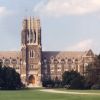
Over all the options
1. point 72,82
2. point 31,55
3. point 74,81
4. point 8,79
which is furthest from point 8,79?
point 31,55

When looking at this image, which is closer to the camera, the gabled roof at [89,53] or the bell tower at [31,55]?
the bell tower at [31,55]

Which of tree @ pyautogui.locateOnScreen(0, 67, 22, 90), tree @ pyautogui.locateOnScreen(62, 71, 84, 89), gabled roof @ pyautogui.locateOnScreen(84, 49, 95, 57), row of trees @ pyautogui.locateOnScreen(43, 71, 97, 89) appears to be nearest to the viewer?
row of trees @ pyautogui.locateOnScreen(43, 71, 97, 89)

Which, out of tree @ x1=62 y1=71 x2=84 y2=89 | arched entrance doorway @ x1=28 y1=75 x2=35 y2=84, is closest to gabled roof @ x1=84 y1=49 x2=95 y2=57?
arched entrance doorway @ x1=28 y1=75 x2=35 y2=84

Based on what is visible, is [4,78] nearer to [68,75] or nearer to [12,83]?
[12,83]

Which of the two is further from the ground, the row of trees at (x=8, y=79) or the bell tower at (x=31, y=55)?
the bell tower at (x=31, y=55)

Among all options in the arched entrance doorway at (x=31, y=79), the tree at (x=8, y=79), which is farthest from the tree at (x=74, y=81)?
the arched entrance doorway at (x=31, y=79)

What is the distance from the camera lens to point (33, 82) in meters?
191

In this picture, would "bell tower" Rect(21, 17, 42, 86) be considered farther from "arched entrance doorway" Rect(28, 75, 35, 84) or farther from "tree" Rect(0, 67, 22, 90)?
"tree" Rect(0, 67, 22, 90)

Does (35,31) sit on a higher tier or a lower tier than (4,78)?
higher

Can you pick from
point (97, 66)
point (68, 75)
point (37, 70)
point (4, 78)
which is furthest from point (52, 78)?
point (97, 66)

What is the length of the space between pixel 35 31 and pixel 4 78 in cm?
5397

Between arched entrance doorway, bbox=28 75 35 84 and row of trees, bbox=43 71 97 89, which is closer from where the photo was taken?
row of trees, bbox=43 71 97 89

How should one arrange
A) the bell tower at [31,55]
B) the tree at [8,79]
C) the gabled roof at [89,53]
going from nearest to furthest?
the tree at [8,79] → the bell tower at [31,55] → the gabled roof at [89,53]

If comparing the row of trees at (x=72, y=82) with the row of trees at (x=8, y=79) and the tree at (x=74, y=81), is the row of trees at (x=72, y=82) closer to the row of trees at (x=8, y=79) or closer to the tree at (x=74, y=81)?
the tree at (x=74, y=81)
